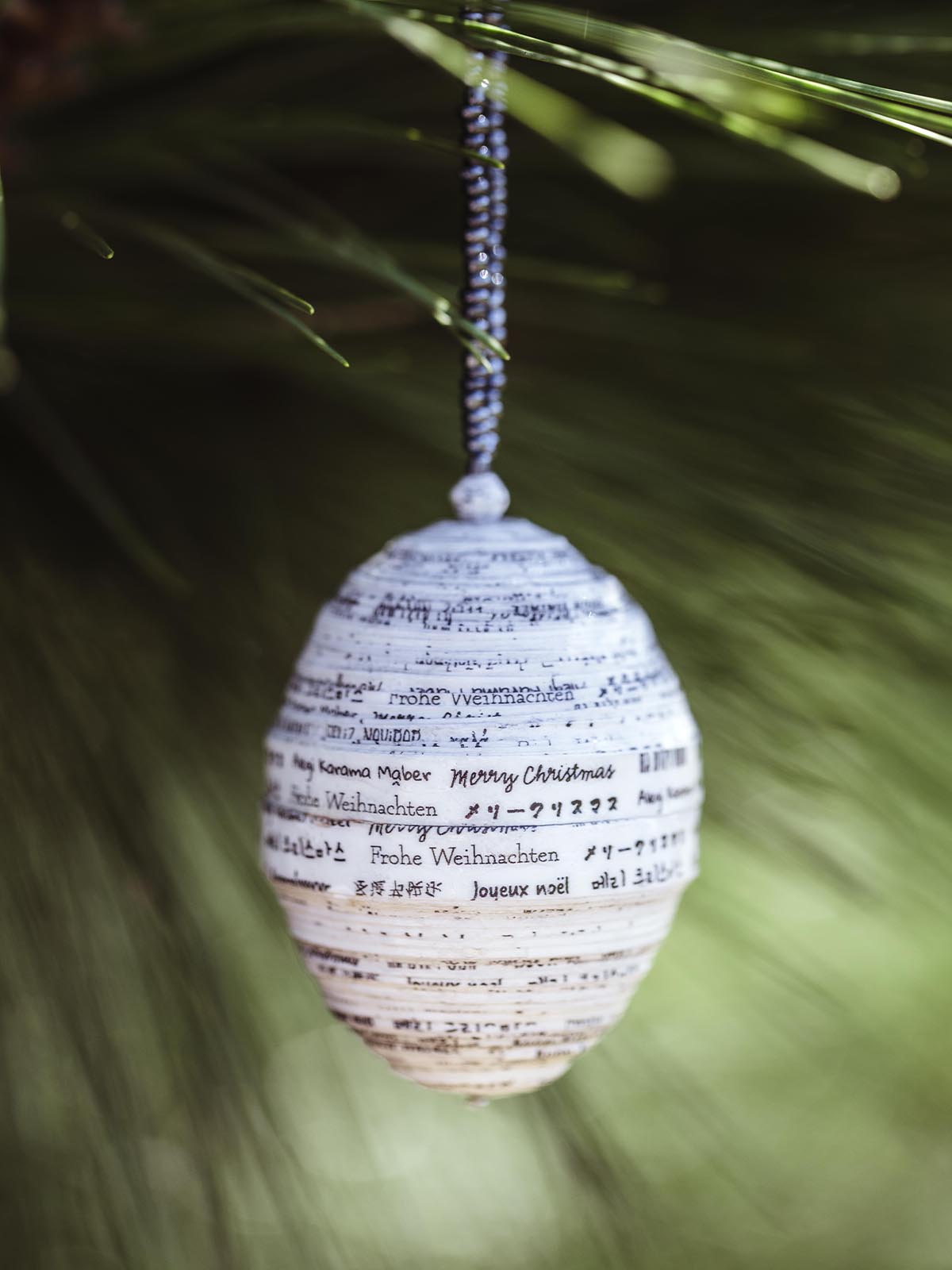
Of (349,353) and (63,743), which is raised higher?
(349,353)

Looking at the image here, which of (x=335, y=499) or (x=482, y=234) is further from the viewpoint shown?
(x=335, y=499)

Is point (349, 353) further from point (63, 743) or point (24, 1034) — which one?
point (24, 1034)

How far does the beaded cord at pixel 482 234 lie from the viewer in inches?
→ 15.7

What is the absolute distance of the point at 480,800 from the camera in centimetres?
38

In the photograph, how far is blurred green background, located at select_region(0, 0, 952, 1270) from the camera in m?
0.58

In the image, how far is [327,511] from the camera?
69 centimetres

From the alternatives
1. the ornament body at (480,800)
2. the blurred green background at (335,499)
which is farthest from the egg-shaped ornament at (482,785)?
the blurred green background at (335,499)

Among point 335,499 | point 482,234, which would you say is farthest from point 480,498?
point 335,499

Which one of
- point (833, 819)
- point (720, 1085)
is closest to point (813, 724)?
point (833, 819)

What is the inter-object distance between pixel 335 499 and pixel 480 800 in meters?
0.34

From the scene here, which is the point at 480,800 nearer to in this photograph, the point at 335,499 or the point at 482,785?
the point at 482,785

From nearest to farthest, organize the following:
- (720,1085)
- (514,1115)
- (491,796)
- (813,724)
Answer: (491,796), (813,724), (514,1115), (720,1085)

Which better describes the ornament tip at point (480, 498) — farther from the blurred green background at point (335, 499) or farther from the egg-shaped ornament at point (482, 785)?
the blurred green background at point (335, 499)

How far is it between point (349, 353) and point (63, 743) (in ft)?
0.68
